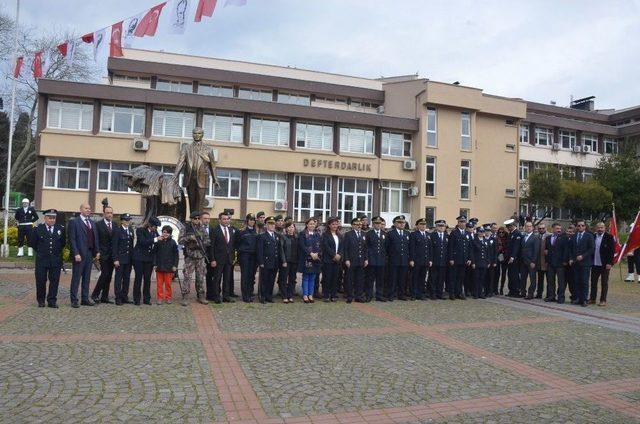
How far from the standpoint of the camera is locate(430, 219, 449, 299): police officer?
12883 millimetres

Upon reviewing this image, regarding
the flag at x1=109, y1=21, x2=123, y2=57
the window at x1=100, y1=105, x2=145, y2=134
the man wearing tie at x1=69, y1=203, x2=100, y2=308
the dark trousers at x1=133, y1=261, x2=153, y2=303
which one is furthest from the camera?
the window at x1=100, y1=105, x2=145, y2=134

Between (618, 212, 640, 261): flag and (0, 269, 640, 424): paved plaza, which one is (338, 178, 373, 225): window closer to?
(618, 212, 640, 261): flag

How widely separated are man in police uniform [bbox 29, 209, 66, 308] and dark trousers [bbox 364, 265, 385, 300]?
6.55m

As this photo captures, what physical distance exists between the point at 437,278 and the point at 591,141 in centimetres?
4515

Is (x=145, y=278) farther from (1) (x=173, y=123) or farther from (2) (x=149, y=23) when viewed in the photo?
(1) (x=173, y=123)

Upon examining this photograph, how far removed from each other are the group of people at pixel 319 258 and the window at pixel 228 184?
76.8 feet

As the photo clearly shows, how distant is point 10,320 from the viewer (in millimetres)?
8305

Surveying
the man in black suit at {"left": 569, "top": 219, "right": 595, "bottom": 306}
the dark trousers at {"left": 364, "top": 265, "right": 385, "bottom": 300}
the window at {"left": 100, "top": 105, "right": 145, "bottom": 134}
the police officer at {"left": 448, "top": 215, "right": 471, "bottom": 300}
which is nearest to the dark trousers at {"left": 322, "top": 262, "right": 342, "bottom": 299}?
the dark trousers at {"left": 364, "top": 265, "right": 385, "bottom": 300}

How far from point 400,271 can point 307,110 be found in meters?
25.9

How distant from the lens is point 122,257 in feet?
34.2

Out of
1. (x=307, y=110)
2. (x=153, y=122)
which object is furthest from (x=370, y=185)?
(x=153, y=122)

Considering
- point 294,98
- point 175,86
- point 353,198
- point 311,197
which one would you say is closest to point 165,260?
point 311,197

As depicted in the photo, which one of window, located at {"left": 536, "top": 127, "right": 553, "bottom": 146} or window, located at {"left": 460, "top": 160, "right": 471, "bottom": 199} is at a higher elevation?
window, located at {"left": 536, "top": 127, "right": 553, "bottom": 146}

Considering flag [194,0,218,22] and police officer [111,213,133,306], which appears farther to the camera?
flag [194,0,218,22]
